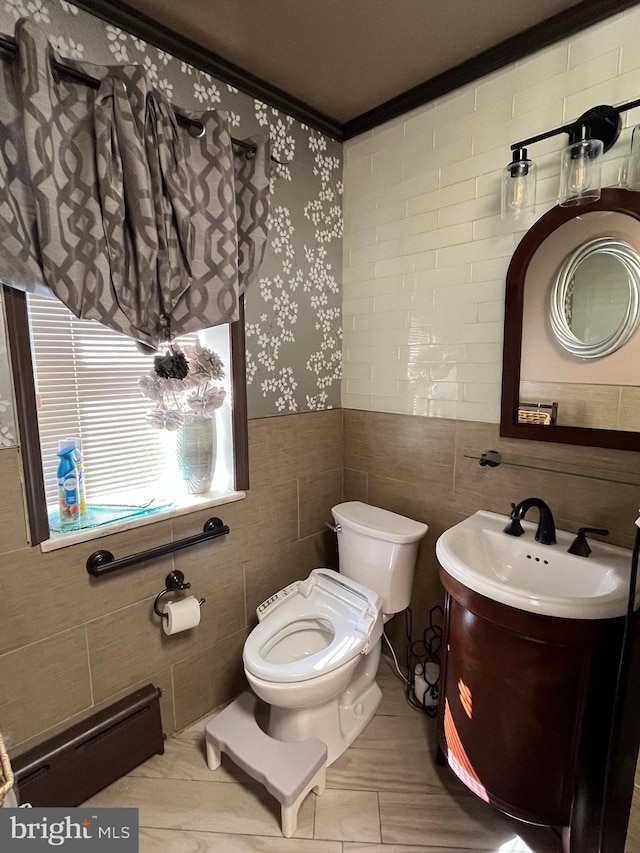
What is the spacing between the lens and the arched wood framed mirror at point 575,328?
131cm

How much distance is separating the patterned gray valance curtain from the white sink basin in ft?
3.72

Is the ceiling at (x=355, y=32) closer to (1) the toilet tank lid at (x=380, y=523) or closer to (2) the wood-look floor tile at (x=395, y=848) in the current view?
(1) the toilet tank lid at (x=380, y=523)

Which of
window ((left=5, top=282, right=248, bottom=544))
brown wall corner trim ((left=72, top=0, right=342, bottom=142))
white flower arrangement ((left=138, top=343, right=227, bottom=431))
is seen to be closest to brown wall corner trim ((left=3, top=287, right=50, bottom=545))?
window ((left=5, top=282, right=248, bottom=544))

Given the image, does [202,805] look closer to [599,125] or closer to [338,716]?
[338,716]

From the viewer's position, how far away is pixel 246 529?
1831 millimetres

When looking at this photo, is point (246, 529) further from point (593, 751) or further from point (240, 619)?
point (593, 751)

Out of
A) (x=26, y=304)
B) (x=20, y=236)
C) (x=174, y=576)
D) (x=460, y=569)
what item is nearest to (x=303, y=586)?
(x=174, y=576)

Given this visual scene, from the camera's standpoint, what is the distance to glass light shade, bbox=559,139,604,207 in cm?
123

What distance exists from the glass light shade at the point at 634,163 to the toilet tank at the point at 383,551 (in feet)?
4.34

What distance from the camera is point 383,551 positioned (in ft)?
5.78

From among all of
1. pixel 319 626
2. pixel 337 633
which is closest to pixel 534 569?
pixel 337 633

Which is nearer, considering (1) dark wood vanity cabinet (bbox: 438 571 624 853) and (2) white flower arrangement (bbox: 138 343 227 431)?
(1) dark wood vanity cabinet (bbox: 438 571 624 853)

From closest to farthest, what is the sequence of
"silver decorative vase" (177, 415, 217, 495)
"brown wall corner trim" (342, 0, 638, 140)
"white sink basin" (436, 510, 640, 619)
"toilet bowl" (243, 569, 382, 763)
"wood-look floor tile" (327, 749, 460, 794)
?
"white sink basin" (436, 510, 640, 619) → "brown wall corner trim" (342, 0, 638, 140) → "toilet bowl" (243, 569, 382, 763) → "wood-look floor tile" (327, 749, 460, 794) → "silver decorative vase" (177, 415, 217, 495)

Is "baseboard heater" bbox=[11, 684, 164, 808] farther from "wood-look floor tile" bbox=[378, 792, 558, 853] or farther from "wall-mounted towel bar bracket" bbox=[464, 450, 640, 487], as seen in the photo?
"wall-mounted towel bar bracket" bbox=[464, 450, 640, 487]
